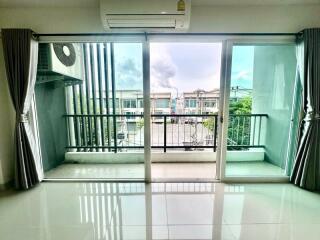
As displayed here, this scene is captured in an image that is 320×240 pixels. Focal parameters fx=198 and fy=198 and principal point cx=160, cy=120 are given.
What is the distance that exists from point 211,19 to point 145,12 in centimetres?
86

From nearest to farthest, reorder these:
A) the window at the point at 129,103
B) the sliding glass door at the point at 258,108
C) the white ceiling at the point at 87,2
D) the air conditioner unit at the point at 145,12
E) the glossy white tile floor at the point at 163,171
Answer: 1. the air conditioner unit at the point at 145,12
2. the white ceiling at the point at 87,2
3. the sliding glass door at the point at 258,108
4. the glossy white tile floor at the point at 163,171
5. the window at the point at 129,103

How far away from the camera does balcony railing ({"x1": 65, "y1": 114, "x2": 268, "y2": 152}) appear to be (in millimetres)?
3225

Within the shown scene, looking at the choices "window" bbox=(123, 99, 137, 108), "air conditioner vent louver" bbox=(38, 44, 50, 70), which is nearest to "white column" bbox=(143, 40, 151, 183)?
"window" bbox=(123, 99, 137, 108)

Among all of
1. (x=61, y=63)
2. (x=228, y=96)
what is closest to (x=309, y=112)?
(x=228, y=96)

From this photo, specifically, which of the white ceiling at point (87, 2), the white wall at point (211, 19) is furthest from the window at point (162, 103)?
the white ceiling at point (87, 2)

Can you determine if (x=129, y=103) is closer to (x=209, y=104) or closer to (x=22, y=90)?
(x=22, y=90)

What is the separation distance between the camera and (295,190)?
2.60m

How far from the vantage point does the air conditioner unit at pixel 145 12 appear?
7.32ft

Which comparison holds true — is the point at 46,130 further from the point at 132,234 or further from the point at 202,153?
the point at 202,153

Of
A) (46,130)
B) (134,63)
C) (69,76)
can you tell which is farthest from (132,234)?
(69,76)

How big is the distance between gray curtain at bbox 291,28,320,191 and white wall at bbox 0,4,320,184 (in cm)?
26

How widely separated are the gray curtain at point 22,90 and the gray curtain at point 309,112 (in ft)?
11.1

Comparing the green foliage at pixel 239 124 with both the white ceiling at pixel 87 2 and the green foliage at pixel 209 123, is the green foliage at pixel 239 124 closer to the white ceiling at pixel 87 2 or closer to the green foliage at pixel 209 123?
the green foliage at pixel 209 123

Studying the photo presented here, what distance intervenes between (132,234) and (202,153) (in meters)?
2.27
